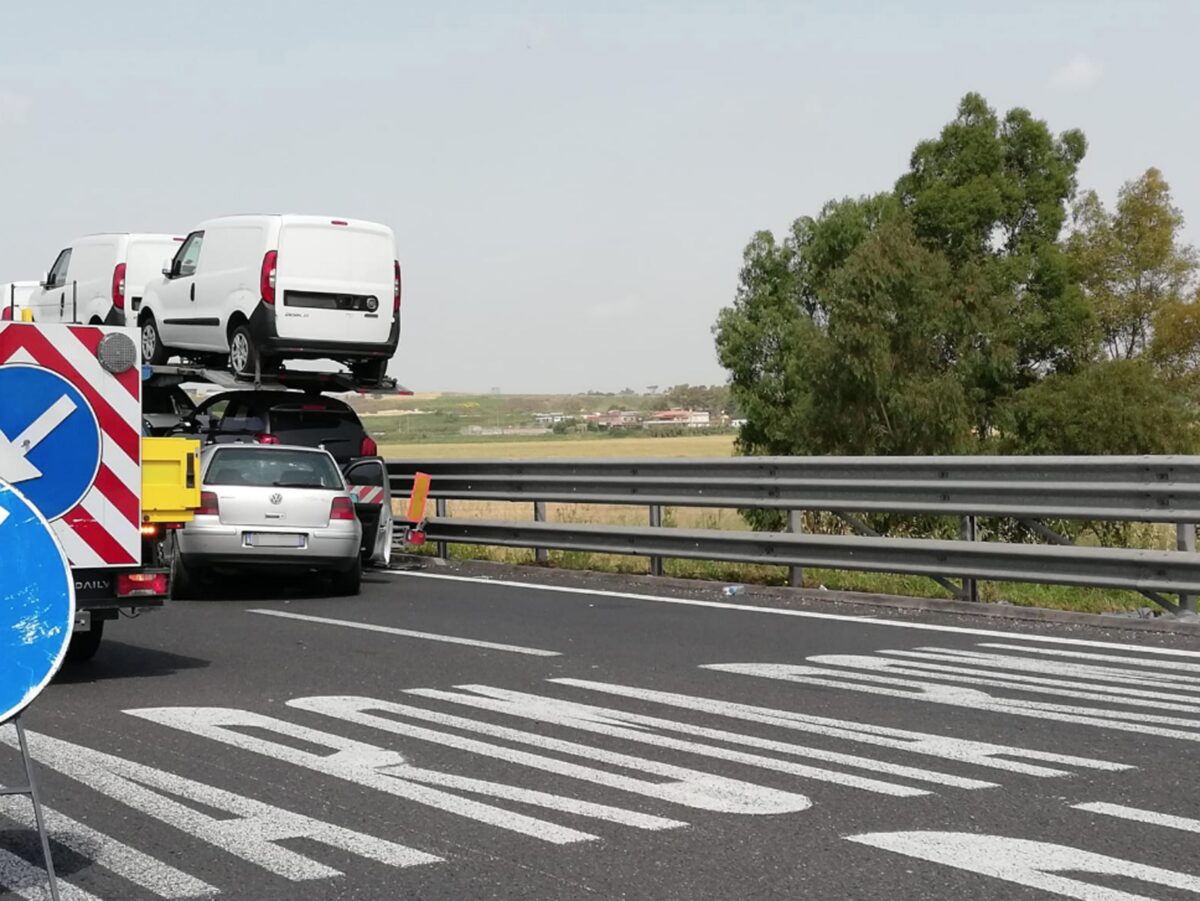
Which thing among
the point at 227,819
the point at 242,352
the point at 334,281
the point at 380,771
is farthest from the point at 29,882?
the point at 242,352

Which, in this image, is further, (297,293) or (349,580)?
(297,293)

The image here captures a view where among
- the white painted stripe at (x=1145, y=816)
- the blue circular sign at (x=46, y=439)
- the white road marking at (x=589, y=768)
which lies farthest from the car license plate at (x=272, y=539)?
the white painted stripe at (x=1145, y=816)

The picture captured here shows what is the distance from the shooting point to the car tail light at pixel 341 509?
1553 cm

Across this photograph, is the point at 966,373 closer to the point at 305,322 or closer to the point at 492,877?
the point at 305,322

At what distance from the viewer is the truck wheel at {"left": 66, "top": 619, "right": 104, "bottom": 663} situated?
10.6 m

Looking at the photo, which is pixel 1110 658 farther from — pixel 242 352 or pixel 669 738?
pixel 242 352

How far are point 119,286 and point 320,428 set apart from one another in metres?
5.10

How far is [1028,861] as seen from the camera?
5.36m

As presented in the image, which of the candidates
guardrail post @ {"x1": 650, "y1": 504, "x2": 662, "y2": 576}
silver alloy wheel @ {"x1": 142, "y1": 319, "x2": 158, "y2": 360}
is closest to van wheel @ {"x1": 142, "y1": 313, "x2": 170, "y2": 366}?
silver alloy wheel @ {"x1": 142, "y1": 319, "x2": 158, "y2": 360}

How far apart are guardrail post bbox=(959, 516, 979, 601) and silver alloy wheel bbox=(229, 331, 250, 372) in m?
8.90

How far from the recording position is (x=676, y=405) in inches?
5463

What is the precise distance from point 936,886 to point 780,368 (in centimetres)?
7545

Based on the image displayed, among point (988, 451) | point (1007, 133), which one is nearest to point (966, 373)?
point (988, 451)

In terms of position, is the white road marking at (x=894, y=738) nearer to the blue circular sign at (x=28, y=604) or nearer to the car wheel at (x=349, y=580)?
the blue circular sign at (x=28, y=604)
